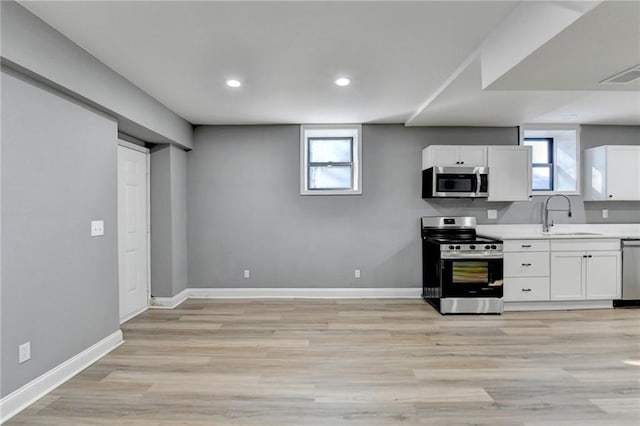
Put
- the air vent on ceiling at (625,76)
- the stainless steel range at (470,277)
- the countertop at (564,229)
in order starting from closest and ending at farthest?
the air vent on ceiling at (625,76)
the stainless steel range at (470,277)
the countertop at (564,229)

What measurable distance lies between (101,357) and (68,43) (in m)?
2.51

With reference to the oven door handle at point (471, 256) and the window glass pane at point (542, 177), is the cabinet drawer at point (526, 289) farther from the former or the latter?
the window glass pane at point (542, 177)

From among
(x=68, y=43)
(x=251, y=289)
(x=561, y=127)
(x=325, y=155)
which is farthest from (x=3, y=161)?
(x=561, y=127)

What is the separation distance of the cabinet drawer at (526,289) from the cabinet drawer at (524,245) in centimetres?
37

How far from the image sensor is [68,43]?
2465mm

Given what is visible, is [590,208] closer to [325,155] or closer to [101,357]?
[325,155]

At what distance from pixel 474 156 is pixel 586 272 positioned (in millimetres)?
1965

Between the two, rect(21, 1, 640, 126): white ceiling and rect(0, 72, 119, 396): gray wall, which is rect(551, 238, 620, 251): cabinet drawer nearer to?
rect(21, 1, 640, 126): white ceiling

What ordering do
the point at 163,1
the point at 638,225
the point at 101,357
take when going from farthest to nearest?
the point at 638,225 < the point at 101,357 < the point at 163,1

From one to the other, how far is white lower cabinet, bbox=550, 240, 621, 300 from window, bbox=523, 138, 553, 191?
1.08 m

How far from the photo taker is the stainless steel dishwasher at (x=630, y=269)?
4324mm

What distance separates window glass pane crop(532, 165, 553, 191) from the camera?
5027mm

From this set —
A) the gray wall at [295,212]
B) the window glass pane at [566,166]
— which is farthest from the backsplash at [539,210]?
the gray wall at [295,212]

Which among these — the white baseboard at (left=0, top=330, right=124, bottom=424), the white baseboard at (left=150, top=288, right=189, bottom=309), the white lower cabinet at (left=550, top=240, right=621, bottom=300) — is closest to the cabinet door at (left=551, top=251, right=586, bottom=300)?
Answer: the white lower cabinet at (left=550, top=240, right=621, bottom=300)
